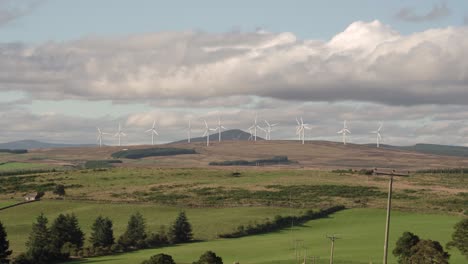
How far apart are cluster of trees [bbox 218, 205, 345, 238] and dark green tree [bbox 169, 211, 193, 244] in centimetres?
564

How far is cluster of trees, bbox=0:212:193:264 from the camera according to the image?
→ 116m

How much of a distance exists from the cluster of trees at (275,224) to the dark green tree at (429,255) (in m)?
58.1

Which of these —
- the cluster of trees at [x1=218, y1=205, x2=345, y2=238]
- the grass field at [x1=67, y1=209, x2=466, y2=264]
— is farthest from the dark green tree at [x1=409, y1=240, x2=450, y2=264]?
the cluster of trees at [x1=218, y1=205, x2=345, y2=238]

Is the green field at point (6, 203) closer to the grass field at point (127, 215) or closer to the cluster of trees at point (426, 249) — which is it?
the grass field at point (127, 215)

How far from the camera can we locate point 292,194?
19325 cm

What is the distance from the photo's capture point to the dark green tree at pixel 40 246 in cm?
10762

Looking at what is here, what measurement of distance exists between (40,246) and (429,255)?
60373 millimetres

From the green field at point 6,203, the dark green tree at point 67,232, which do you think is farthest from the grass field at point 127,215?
the dark green tree at point 67,232

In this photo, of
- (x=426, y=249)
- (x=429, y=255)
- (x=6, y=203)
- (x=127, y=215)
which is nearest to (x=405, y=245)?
(x=426, y=249)

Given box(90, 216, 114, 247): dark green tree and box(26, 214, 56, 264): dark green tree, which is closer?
box(26, 214, 56, 264): dark green tree

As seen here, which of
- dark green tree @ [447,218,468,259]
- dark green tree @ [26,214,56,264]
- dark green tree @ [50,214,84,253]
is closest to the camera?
dark green tree @ [447,218,468,259]

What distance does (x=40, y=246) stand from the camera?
116m

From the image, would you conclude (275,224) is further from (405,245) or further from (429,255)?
(429,255)

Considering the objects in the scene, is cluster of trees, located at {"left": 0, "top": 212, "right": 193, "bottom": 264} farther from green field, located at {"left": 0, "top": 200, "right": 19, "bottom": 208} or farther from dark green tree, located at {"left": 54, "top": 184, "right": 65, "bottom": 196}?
dark green tree, located at {"left": 54, "top": 184, "right": 65, "bottom": 196}
